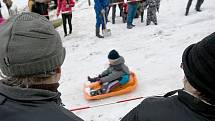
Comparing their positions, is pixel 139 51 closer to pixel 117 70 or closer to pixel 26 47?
pixel 117 70

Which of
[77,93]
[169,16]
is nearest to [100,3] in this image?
[169,16]

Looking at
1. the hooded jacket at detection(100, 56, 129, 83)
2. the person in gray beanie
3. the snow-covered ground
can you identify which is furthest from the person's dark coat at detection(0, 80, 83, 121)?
the hooded jacket at detection(100, 56, 129, 83)

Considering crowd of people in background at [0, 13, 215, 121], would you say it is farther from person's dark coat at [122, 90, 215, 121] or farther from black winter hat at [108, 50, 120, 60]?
black winter hat at [108, 50, 120, 60]

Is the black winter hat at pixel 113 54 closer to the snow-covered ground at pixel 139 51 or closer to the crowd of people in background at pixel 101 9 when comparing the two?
the snow-covered ground at pixel 139 51

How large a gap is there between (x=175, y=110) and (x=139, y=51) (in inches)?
307

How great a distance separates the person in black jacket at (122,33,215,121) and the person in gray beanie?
1.72 ft

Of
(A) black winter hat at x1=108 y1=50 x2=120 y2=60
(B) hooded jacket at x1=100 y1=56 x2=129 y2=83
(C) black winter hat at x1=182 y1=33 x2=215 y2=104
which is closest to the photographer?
(C) black winter hat at x1=182 y1=33 x2=215 y2=104

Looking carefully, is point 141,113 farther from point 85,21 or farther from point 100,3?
point 85,21

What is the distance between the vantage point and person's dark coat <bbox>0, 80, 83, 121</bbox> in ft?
5.59

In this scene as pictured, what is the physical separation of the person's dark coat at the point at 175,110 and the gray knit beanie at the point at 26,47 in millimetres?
572

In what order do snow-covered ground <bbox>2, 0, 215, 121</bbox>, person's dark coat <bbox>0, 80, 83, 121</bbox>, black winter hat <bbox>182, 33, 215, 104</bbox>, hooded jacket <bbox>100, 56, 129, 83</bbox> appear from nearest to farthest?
person's dark coat <bbox>0, 80, 83, 121</bbox> → black winter hat <bbox>182, 33, 215, 104</bbox> → hooded jacket <bbox>100, 56, 129, 83</bbox> → snow-covered ground <bbox>2, 0, 215, 121</bbox>

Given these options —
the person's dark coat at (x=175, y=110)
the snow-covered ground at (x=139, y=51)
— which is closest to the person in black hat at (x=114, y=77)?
the snow-covered ground at (x=139, y=51)

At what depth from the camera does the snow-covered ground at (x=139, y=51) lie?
6.94 meters

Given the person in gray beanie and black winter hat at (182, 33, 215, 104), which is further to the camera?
black winter hat at (182, 33, 215, 104)
